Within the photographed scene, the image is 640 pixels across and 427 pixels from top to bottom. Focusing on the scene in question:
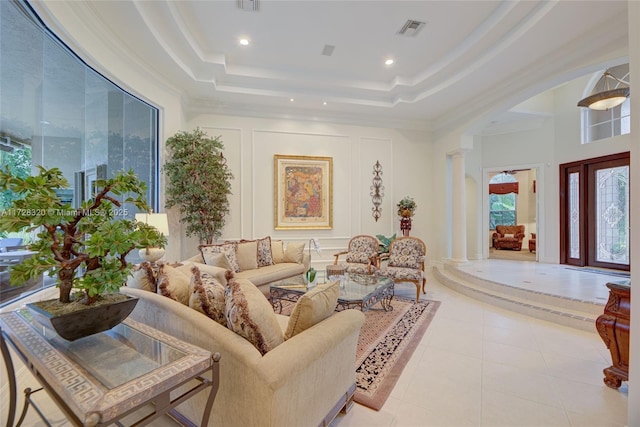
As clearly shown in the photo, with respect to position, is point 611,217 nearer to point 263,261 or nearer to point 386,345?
point 386,345

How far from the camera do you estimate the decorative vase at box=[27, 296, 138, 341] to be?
50.0 inches

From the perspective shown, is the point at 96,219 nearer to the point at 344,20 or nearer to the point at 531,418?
the point at 531,418

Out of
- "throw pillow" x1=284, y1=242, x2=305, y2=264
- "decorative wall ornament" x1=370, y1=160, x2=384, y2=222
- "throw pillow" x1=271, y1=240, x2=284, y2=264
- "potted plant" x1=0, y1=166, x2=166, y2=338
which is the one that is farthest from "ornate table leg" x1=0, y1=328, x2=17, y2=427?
"decorative wall ornament" x1=370, y1=160, x2=384, y2=222

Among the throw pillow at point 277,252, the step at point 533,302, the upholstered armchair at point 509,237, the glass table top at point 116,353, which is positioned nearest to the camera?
the glass table top at point 116,353

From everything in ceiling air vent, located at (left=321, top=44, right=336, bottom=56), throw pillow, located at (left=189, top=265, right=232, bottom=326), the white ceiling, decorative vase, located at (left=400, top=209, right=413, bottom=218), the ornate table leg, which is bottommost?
the ornate table leg

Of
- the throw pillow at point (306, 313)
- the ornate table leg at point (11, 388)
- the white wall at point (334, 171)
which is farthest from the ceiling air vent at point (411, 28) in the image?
the ornate table leg at point (11, 388)

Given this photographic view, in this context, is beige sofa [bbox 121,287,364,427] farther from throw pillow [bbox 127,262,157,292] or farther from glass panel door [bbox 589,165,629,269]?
glass panel door [bbox 589,165,629,269]

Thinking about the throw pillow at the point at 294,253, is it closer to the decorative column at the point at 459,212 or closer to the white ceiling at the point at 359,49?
the white ceiling at the point at 359,49

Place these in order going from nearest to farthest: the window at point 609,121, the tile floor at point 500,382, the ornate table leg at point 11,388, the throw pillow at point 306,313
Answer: the ornate table leg at point 11,388 < the throw pillow at point 306,313 < the tile floor at point 500,382 < the window at point 609,121

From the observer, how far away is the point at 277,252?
4.90 meters

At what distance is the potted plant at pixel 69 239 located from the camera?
1229 mm

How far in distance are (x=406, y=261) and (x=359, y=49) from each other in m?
3.38

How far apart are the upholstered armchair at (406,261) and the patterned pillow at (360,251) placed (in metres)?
0.34

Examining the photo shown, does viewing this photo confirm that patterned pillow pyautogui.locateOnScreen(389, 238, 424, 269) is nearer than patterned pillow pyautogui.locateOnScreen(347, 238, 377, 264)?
Yes
